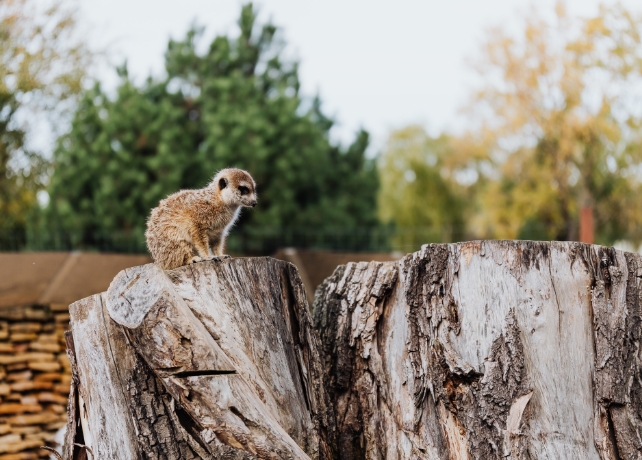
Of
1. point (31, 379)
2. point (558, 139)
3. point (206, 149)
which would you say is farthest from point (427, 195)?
point (31, 379)

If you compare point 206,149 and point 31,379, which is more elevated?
point 206,149

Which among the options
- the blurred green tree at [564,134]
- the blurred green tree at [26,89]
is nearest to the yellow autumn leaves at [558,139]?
the blurred green tree at [564,134]

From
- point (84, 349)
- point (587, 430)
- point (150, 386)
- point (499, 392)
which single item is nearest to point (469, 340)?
point (499, 392)

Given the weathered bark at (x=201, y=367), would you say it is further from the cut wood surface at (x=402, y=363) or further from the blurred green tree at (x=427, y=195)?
the blurred green tree at (x=427, y=195)

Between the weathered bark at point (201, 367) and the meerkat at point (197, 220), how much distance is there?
0.54 metres

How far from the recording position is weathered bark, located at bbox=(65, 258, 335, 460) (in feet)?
8.80

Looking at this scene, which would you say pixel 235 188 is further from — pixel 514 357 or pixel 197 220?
pixel 514 357

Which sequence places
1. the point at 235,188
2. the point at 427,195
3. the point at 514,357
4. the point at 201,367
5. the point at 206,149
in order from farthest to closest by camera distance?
the point at 427,195 → the point at 206,149 → the point at 235,188 → the point at 514,357 → the point at 201,367

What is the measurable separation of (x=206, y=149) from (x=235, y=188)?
→ 948 cm

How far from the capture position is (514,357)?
2.94 meters

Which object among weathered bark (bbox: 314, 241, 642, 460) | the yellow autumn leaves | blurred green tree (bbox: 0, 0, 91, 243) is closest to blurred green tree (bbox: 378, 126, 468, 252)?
the yellow autumn leaves

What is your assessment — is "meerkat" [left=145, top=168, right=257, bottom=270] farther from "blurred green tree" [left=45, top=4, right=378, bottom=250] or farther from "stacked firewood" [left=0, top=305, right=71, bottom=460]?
"blurred green tree" [left=45, top=4, right=378, bottom=250]

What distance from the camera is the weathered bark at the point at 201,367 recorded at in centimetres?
268

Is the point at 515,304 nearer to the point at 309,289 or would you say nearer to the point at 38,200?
the point at 309,289
